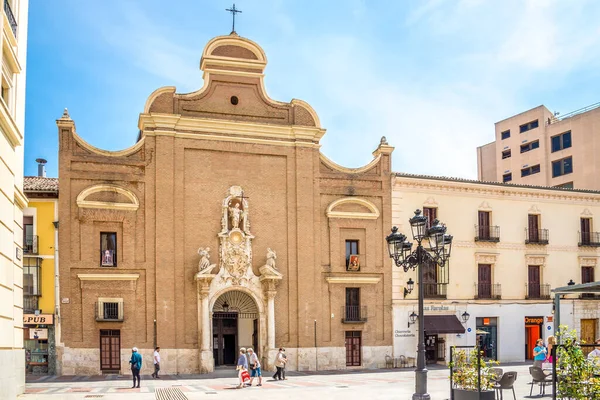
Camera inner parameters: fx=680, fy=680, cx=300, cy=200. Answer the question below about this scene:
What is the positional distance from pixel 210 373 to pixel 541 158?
37438 mm

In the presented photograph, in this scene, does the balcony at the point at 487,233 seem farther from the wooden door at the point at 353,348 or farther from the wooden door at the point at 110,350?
the wooden door at the point at 110,350

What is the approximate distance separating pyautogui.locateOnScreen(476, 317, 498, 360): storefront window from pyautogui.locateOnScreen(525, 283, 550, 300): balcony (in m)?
2.84

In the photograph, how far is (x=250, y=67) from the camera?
34781 mm

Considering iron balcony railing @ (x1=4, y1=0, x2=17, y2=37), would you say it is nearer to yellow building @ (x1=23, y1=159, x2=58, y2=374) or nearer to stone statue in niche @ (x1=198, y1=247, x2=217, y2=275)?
yellow building @ (x1=23, y1=159, x2=58, y2=374)

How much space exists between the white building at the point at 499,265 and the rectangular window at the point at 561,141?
579 inches

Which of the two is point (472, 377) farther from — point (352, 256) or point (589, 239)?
point (589, 239)

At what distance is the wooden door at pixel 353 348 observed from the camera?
34.9 m

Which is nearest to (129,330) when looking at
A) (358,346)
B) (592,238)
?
(358,346)

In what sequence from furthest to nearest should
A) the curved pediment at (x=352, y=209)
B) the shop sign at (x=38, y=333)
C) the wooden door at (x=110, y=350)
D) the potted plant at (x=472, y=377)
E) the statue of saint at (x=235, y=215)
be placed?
1. the curved pediment at (x=352, y=209)
2. the statue of saint at (x=235, y=215)
3. the wooden door at (x=110, y=350)
4. the shop sign at (x=38, y=333)
5. the potted plant at (x=472, y=377)

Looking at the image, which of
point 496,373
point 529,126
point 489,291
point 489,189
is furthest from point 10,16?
point 529,126

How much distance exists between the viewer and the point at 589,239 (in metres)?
40.8

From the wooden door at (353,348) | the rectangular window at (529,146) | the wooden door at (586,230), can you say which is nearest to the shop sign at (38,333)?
the wooden door at (353,348)

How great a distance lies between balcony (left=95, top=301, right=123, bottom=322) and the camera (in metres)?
31.1

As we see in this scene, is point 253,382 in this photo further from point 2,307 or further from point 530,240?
point 530,240
